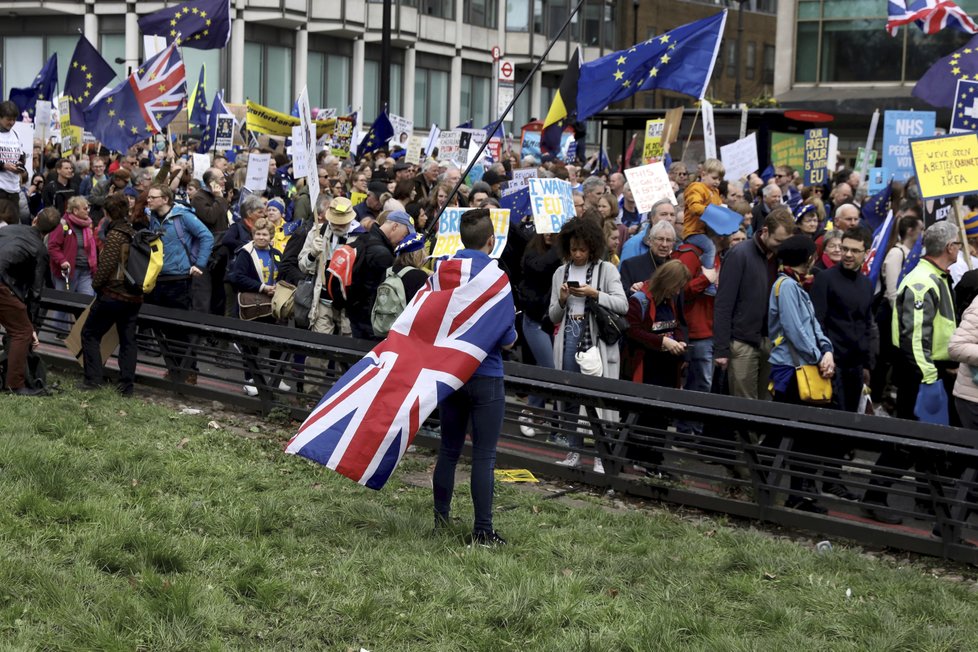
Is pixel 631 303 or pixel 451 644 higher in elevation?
pixel 631 303

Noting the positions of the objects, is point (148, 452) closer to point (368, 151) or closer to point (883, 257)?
point (883, 257)

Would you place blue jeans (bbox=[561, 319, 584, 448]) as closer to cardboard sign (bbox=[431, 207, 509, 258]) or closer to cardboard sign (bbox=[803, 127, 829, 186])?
cardboard sign (bbox=[431, 207, 509, 258])

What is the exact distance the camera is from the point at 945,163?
35.4 feet

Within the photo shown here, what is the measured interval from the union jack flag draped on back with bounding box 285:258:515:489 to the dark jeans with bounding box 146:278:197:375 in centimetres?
483

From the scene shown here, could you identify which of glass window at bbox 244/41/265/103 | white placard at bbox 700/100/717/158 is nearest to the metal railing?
white placard at bbox 700/100/717/158

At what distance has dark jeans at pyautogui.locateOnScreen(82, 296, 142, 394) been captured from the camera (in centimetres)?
1168

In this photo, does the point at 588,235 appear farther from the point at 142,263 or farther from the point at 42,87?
the point at 42,87

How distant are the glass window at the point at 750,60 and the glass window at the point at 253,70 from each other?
99.0 ft

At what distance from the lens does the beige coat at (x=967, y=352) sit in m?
7.82

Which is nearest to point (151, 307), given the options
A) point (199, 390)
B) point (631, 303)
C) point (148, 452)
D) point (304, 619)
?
point (199, 390)

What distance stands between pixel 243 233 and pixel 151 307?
5.60ft

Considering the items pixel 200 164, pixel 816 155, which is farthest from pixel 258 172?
pixel 816 155

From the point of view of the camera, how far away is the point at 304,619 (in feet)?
19.7

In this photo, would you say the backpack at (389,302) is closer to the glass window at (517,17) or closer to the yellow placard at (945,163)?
the yellow placard at (945,163)
